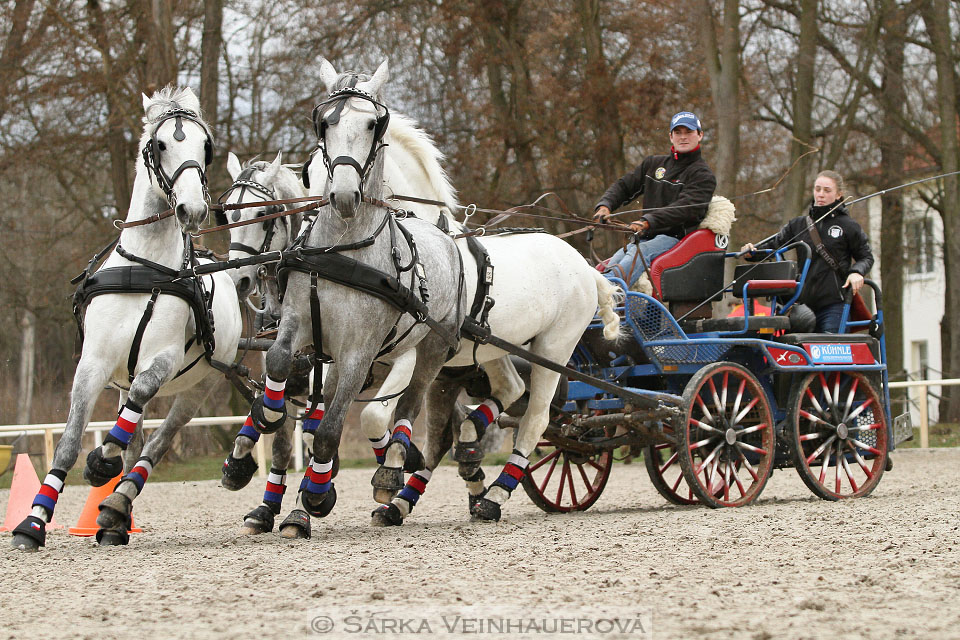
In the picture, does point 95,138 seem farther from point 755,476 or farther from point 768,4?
point 755,476

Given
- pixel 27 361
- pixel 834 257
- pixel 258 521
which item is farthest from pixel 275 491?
pixel 27 361

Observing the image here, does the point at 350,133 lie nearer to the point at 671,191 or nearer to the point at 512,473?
the point at 512,473

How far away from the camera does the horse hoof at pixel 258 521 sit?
22.1ft

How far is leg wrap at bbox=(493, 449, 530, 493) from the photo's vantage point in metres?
7.33

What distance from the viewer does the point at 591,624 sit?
359 centimetres

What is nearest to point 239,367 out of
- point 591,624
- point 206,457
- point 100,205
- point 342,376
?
point 342,376

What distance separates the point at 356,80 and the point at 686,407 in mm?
3010

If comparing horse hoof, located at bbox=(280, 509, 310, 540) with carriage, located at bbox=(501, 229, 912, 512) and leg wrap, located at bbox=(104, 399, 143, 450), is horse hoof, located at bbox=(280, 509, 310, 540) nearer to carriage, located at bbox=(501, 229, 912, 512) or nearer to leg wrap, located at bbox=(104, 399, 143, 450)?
leg wrap, located at bbox=(104, 399, 143, 450)

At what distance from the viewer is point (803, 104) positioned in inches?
632

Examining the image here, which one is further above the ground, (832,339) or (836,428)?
(832,339)

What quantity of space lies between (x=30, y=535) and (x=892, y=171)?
16417mm

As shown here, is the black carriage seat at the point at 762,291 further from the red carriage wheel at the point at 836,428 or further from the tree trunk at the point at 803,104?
the tree trunk at the point at 803,104

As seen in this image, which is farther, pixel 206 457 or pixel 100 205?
pixel 100 205

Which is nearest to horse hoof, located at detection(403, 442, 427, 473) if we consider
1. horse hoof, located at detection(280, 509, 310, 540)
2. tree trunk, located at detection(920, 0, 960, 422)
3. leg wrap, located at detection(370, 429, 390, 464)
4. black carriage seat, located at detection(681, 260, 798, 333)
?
leg wrap, located at detection(370, 429, 390, 464)
